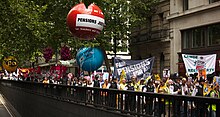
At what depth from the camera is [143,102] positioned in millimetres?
5551

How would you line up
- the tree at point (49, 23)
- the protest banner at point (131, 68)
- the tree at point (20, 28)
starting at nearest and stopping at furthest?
the tree at point (20, 28) < the tree at point (49, 23) < the protest banner at point (131, 68)

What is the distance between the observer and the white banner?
1683 cm

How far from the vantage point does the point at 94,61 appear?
2250 centimetres

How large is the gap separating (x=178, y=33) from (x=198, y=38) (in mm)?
2601

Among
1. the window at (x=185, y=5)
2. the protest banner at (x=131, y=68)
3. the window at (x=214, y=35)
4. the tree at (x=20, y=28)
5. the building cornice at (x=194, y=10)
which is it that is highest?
the window at (x=185, y=5)

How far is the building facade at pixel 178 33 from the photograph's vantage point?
26516 mm

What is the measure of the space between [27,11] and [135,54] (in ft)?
79.7

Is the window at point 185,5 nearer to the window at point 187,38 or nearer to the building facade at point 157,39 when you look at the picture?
the window at point 187,38

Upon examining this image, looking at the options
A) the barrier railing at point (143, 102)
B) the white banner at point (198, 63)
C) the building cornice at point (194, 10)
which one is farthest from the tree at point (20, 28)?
the building cornice at point (194, 10)

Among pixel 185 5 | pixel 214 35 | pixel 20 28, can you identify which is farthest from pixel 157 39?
pixel 20 28

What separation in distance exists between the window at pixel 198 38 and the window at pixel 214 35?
789 mm

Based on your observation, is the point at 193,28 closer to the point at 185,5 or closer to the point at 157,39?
the point at 185,5

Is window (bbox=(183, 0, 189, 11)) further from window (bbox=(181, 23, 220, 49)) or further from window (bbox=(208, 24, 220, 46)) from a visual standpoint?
window (bbox=(208, 24, 220, 46))

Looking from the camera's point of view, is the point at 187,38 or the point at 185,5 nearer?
the point at 187,38
